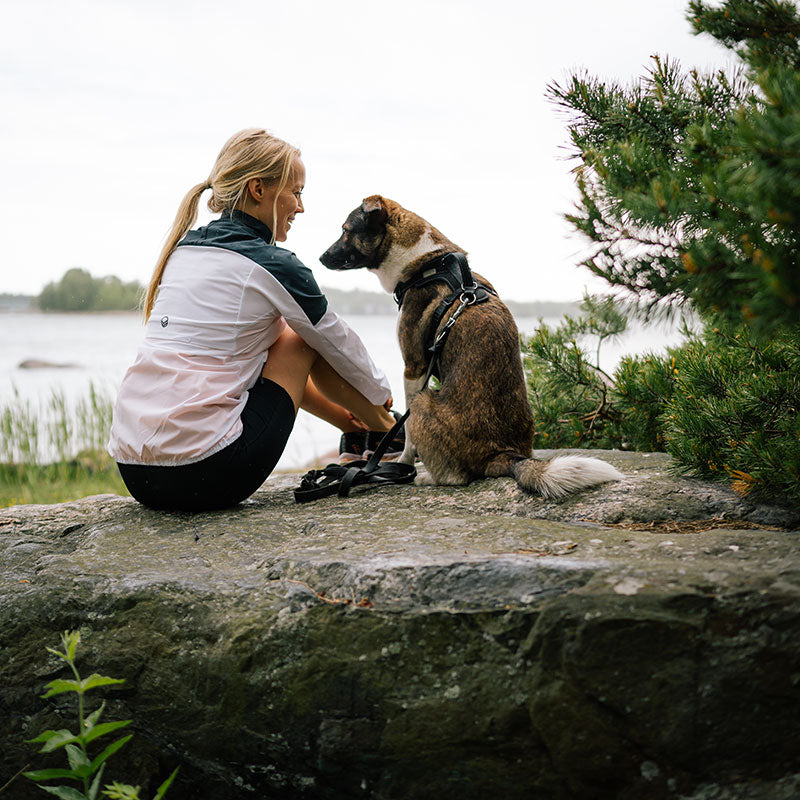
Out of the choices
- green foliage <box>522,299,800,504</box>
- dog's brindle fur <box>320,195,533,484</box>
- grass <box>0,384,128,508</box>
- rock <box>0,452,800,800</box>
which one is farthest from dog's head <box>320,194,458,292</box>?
grass <box>0,384,128,508</box>

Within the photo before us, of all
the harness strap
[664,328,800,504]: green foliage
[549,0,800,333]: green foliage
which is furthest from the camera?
the harness strap

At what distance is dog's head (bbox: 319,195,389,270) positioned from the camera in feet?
12.9

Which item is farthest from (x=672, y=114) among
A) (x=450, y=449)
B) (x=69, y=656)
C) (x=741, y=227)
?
(x=69, y=656)

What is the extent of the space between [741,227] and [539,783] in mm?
1453

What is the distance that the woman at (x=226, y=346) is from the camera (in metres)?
2.97

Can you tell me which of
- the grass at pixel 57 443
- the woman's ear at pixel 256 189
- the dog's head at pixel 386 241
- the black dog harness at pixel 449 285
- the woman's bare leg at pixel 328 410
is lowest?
the grass at pixel 57 443

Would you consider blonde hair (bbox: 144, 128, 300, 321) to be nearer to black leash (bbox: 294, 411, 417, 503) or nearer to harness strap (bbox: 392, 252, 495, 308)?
harness strap (bbox: 392, 252, 495, 308)

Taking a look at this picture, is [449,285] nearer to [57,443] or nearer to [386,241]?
[386,241]

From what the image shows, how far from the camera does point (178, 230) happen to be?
3.37 meters

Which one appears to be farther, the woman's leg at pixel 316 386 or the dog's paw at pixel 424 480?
the dog's paw at pixel 424 480

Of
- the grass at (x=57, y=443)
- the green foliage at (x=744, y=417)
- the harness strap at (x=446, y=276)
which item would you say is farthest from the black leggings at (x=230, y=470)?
the grass at (x=57, y=443)

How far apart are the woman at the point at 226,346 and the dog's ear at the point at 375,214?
1.92ft

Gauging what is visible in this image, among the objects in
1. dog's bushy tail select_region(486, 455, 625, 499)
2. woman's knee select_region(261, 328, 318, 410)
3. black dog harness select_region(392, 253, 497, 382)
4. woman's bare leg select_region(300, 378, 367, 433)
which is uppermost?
black dog harness select_region(392, 253, 497, 382)

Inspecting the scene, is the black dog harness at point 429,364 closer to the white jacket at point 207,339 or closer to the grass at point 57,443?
the white jacket at point 207,339
